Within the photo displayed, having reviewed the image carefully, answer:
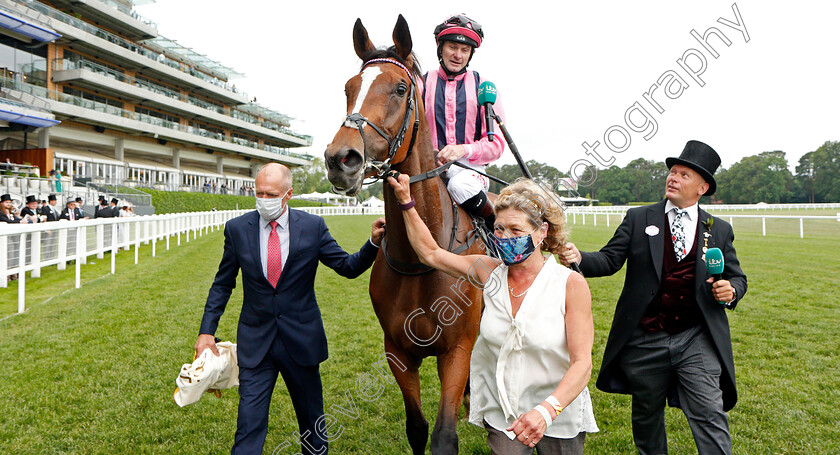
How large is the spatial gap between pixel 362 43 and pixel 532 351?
184 cm

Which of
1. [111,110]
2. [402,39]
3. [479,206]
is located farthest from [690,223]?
[111,110]

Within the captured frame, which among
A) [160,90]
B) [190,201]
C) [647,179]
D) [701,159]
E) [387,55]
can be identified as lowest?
[701,159]

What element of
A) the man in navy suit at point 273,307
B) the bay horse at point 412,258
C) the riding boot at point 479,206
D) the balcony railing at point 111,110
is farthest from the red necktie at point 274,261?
the balcony railing at point 111,110

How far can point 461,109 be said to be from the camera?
10.3 feet

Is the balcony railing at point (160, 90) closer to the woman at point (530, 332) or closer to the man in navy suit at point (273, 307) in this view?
the man in navy suit at point (273, 307)

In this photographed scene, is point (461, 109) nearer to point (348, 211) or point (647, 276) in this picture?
point (647, 276)

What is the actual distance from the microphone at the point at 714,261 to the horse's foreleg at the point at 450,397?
131 cm

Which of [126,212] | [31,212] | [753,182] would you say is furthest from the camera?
[753,182]

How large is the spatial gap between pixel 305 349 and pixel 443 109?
5.44ft

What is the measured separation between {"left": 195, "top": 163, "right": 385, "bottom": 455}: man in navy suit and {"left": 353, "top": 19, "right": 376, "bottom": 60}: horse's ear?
771mm

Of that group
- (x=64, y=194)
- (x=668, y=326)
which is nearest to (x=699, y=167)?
(x=668, y=326)

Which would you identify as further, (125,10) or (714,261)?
(125,10)

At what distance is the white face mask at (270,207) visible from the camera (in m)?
2.66

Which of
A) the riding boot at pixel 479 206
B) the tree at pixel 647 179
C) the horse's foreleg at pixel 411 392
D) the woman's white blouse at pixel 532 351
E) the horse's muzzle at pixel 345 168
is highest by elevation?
the tree at pixel 647 179
